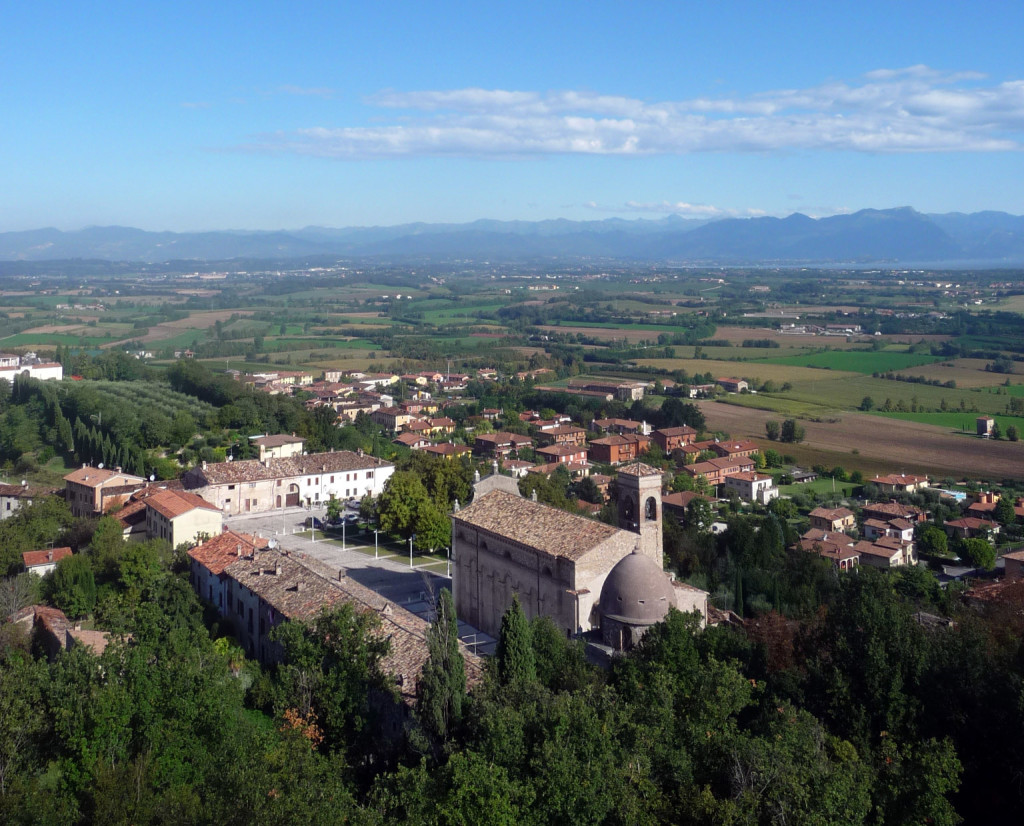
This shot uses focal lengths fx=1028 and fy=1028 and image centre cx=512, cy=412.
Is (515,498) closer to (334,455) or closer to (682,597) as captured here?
(682,597)

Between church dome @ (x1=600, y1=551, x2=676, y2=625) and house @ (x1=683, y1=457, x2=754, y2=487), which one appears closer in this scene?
church dome @ (x1=600, y1=551, x2=676, y2=625)

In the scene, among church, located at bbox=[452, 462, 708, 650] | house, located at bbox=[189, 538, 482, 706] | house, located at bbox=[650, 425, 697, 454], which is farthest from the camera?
house, located at bbox=[650, 425, 697, 454]

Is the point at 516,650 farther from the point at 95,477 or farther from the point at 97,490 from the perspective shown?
the point at 95,477

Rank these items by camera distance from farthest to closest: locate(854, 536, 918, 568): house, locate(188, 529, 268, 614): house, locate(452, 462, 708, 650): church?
locate(854, 536, 918, 568): house
locate(188, 529, 268, 614): house
locate(452, 462, 708, 650): church

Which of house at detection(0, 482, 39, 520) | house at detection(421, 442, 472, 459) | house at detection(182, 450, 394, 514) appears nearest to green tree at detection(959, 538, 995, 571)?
house at detection(182, 450, 394, 514)

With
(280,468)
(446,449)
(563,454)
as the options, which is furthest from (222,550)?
(563,454)

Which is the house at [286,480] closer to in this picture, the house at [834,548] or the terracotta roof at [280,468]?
the terracotta roof at [280,468]

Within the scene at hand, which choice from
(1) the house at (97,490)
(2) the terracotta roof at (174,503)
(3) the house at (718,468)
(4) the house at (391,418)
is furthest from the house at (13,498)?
(3) the house at (718,468)

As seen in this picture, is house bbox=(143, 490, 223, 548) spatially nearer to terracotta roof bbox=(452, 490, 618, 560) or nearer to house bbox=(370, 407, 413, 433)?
terracotta roof bbox=(452, 490, 618, 560)
